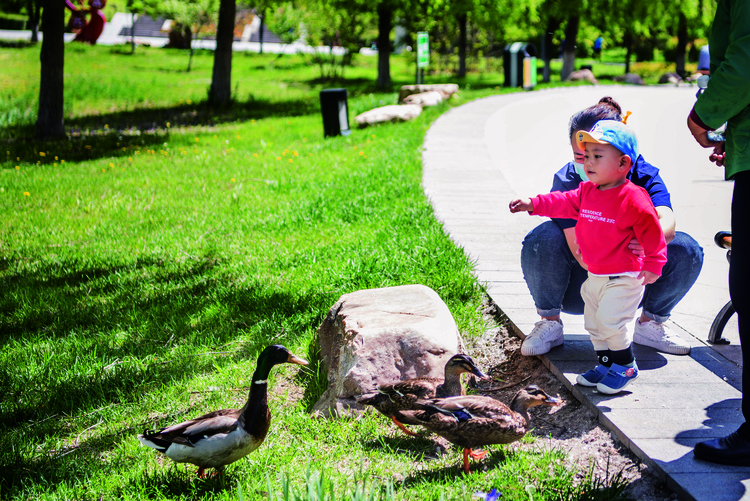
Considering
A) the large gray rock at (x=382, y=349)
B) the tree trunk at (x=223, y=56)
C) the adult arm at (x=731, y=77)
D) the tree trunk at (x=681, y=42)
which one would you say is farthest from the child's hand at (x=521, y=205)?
the tree trunk at (x=681, y=42)

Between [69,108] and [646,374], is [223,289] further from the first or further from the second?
[69,108]

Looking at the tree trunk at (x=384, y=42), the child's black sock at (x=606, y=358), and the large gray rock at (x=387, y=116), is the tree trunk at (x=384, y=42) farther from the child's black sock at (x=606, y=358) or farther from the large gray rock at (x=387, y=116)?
the child's black sock at (x=606, y=358)

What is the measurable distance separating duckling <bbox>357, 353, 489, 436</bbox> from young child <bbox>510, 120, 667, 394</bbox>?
0.68 metres

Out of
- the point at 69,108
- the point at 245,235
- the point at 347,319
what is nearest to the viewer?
the point at 347,319

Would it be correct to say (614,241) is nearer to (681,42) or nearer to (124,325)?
(124,325)

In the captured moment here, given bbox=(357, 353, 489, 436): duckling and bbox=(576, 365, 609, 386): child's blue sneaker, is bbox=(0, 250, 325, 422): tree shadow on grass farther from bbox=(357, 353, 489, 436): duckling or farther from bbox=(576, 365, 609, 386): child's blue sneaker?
bbox=(576, 365, 609, 386): child's blue sneaker

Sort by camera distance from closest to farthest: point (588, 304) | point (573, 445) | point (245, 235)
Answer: point (573, 445) < point (588, 304) < point (245, 235)

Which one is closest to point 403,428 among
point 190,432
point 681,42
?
point 190,432

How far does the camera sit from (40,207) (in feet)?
26.9

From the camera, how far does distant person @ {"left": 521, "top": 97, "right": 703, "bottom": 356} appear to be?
11.8ft

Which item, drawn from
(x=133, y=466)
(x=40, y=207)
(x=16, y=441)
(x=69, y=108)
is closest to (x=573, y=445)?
(x=133, y=466)

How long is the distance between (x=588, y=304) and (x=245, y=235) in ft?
13.8

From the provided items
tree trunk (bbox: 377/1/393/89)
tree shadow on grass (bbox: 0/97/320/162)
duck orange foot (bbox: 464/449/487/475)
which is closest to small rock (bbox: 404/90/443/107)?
tree shadow on grass (bbox: 0/97/320/162)

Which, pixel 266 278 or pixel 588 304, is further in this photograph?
pixel 266 278
